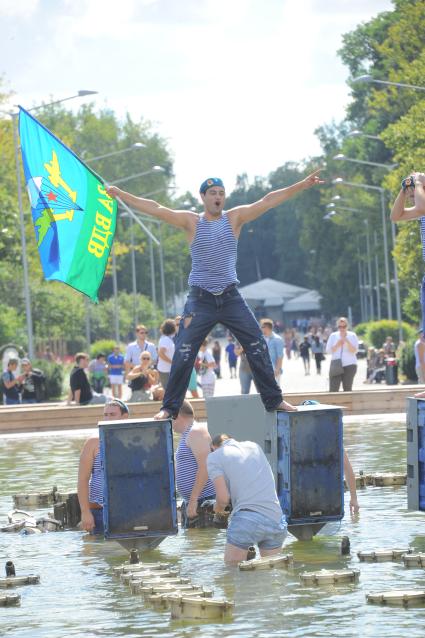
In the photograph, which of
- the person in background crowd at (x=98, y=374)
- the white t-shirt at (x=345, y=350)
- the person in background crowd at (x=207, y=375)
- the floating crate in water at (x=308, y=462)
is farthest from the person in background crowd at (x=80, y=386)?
the floating crate in water at (x=308, y=462)

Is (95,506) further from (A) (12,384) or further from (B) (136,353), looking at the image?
(A) (12,384)

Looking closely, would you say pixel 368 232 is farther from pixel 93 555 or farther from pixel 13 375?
pixel 93 555

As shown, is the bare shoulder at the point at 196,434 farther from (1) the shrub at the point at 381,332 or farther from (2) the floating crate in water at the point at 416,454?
(1) the shrub at the point at 381,332

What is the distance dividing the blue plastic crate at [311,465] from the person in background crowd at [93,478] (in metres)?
Answer: 1.50

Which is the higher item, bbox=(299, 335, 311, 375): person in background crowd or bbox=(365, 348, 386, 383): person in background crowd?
bbox=(299, 335, 311, 375): person in background crowd

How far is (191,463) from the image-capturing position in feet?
49.6

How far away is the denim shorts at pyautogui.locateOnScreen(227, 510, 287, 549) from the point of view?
492 inches

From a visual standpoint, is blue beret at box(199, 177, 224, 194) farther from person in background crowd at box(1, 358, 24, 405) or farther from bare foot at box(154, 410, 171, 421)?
person in background crowd at box(1, 358, 24, 405)

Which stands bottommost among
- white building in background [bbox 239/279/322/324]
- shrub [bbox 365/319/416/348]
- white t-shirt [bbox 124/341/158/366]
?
white t-shirt [bbox 124/341/158/366]

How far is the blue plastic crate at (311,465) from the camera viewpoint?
13641 millimetres

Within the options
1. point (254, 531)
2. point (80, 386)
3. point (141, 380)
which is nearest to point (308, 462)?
point (254, 531)

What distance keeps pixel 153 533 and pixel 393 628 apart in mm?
3765

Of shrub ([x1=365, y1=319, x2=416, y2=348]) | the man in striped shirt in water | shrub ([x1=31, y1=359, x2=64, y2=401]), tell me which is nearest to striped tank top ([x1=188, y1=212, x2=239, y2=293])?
the man in striped shirt in water

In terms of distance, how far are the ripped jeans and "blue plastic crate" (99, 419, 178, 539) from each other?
0.42 meters
